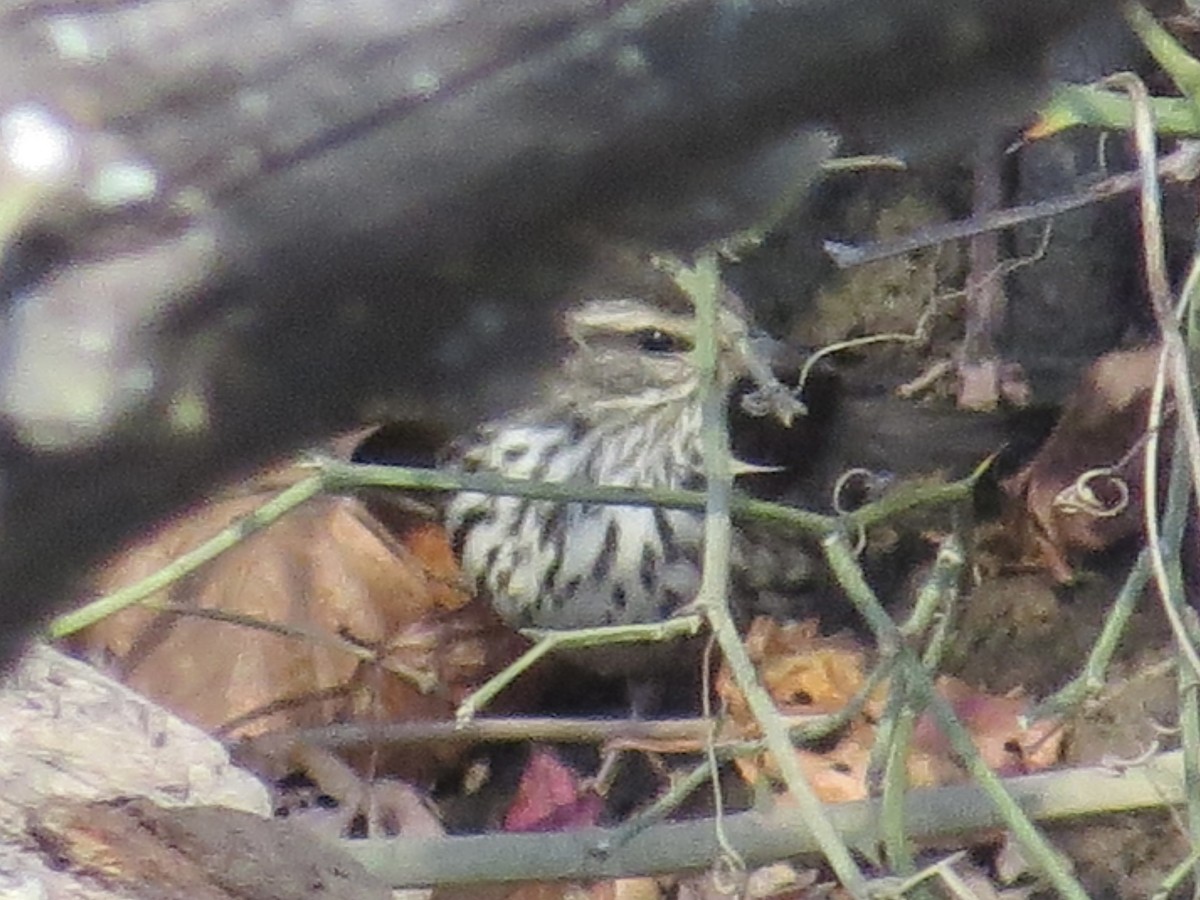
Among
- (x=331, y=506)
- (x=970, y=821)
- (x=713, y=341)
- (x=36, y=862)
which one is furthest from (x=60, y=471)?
(x=331, y=506)

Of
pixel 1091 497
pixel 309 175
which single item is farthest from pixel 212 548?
pixel 309 175

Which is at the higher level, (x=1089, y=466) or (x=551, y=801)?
(x=1089, y=466)

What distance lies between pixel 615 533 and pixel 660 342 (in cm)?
26

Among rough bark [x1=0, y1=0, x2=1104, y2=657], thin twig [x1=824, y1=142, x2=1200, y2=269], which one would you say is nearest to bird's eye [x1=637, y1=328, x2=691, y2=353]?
thin twig [x1=824, y1=142, x2=1200, y2=269]

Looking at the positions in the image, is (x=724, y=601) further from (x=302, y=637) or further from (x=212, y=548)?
(x=302, y=637)

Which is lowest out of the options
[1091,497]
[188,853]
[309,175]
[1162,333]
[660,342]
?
[309,175]

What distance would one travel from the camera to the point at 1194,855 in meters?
1.95

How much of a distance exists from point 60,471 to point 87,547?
21 mm

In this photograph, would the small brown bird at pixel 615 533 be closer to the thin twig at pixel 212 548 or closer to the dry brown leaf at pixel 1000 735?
the dry brown leaf at pixel 1000 735

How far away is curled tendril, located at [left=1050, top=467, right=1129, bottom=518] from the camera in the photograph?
2436mm

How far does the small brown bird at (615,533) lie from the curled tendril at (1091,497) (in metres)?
0.38

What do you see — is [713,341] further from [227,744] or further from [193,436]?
[193,436]

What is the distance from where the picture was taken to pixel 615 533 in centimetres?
283

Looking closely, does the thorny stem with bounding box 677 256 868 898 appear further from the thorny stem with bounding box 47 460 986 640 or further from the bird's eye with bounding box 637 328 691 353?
the bird's eye with bounding box 637 328 691 353
